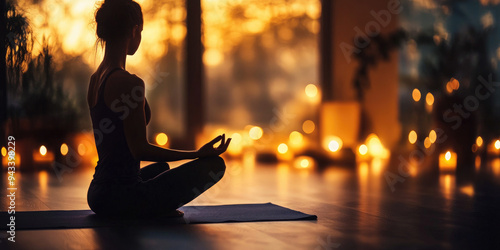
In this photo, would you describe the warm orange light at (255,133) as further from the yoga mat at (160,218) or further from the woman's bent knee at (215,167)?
the woman's bent knee at (215,167)

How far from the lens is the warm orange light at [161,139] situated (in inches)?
255

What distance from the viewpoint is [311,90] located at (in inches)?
276

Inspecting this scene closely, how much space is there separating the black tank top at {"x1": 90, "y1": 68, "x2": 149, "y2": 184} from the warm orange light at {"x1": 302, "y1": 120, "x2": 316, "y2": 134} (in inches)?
183

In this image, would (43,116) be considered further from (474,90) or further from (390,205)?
(474,90)

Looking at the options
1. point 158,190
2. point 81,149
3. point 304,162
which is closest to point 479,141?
point 304,162

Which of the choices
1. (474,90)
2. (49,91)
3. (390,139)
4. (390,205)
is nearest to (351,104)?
(390,139)

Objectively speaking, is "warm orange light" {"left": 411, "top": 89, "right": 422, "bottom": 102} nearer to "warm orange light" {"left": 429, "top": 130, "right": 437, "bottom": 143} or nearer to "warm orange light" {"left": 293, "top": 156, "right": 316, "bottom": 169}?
"warm orange light" {"left": 429, "top": 130, "right": 437, "bottom": 143}

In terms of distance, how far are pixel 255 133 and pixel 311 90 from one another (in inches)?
30.8

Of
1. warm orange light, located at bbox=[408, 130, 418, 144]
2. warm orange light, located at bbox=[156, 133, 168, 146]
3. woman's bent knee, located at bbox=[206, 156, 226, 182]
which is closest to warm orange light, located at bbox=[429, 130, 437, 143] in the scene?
warm orange light, located at bbox=[408, 130, 418, 144]

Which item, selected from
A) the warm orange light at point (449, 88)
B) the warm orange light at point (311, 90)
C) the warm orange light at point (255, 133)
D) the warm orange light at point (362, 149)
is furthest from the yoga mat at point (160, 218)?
the warm orange light at point (311, 90)

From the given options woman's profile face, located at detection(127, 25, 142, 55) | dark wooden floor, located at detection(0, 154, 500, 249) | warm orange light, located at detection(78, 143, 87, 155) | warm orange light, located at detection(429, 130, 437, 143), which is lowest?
dark wooden floor, located at detection(0, 154, 500, 249)

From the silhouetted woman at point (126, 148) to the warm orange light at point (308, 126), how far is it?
4.53 metres

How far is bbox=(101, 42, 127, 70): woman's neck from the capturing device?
2.41 meters

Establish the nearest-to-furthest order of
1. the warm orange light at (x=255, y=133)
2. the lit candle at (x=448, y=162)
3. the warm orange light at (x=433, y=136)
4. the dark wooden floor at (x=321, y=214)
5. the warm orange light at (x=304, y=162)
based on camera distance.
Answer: the dark wooden floor at (x=321, y=214) → the lit candle at (x=448, y=162) → the warm orange light at (x=304, y=162) → the warm orange light at (x=433, y=136) → the warm orange light at (x=255, y=133)
